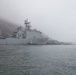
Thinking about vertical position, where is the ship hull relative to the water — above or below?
above

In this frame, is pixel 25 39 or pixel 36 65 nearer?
pixel 36 65

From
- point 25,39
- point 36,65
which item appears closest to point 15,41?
point 25,39

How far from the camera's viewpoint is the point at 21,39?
64.4m

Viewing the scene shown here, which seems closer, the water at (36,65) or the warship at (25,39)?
the water at (36,65)

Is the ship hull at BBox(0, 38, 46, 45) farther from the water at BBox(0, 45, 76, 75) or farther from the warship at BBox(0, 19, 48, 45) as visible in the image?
the water at BBox(0, 45, 76, 75)

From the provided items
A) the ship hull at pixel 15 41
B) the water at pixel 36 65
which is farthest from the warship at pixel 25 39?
the water at pixel 36 65

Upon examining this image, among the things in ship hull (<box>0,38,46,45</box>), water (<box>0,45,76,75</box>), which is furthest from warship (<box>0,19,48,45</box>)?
water (<box>0,45,76,75</box>)

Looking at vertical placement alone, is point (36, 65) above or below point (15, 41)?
below

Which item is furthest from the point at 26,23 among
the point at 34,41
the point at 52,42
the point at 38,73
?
the point at 38,73

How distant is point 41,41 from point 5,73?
5671 cm

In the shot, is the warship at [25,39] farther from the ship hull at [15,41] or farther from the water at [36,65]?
the water at [36,65]

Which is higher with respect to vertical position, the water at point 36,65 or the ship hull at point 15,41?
the ship hull at point 15,41

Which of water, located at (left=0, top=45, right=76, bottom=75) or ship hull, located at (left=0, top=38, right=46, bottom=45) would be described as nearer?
water, located at (left=0, top=45, right=76, bottom=75)

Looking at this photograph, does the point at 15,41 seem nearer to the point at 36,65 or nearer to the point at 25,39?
the point at 25,39
